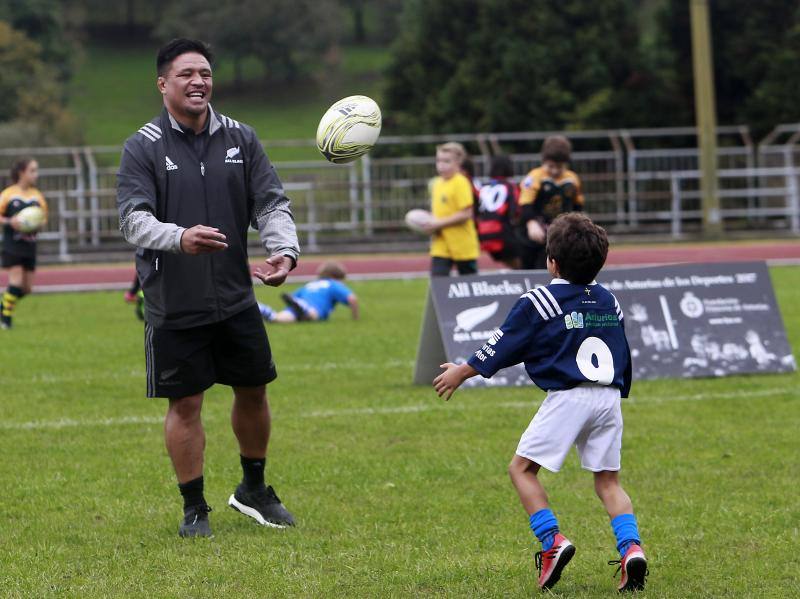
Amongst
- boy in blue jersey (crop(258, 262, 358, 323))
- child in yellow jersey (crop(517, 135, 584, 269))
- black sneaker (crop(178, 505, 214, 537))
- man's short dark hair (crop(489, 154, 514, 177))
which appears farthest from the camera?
boy in blue jersey (crop(258, 262, 358, 323))

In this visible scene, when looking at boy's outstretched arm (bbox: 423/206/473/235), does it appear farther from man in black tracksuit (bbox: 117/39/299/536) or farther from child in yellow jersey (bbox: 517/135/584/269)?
man in black tracksuit (bbox: 117/39/299/536)

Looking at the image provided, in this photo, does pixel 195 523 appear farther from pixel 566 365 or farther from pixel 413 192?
pixel 413 192

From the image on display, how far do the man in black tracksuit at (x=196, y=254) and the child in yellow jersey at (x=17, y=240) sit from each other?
387 inches

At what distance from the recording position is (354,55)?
79250 millimetres

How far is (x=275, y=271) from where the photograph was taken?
606cm

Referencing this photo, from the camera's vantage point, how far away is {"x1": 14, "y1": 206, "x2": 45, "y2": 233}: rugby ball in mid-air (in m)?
15.4

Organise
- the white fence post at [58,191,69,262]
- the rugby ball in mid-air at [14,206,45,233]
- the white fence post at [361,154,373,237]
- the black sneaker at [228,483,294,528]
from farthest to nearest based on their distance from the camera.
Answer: the white fence post at [361,154,373,237], the white fence post at [58,191,69,262], the rugby ball in mid-air at [14,206,45,233], the black sneaker at [228,483,294,528]

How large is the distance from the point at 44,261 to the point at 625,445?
20.5m

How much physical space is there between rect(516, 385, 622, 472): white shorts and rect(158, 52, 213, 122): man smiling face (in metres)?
2.09

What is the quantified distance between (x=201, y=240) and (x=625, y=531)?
6.88ft

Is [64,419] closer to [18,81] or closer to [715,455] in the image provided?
[715,455]

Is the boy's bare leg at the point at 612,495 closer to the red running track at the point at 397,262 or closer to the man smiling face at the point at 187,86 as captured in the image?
the man smiling face at the point at 187,86

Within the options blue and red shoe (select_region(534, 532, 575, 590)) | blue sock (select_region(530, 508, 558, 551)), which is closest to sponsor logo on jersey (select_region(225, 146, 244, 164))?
blue sock (select_region(530, 508, 558, 551))

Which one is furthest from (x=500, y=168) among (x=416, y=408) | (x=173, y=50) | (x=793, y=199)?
(x=793, y=199)
